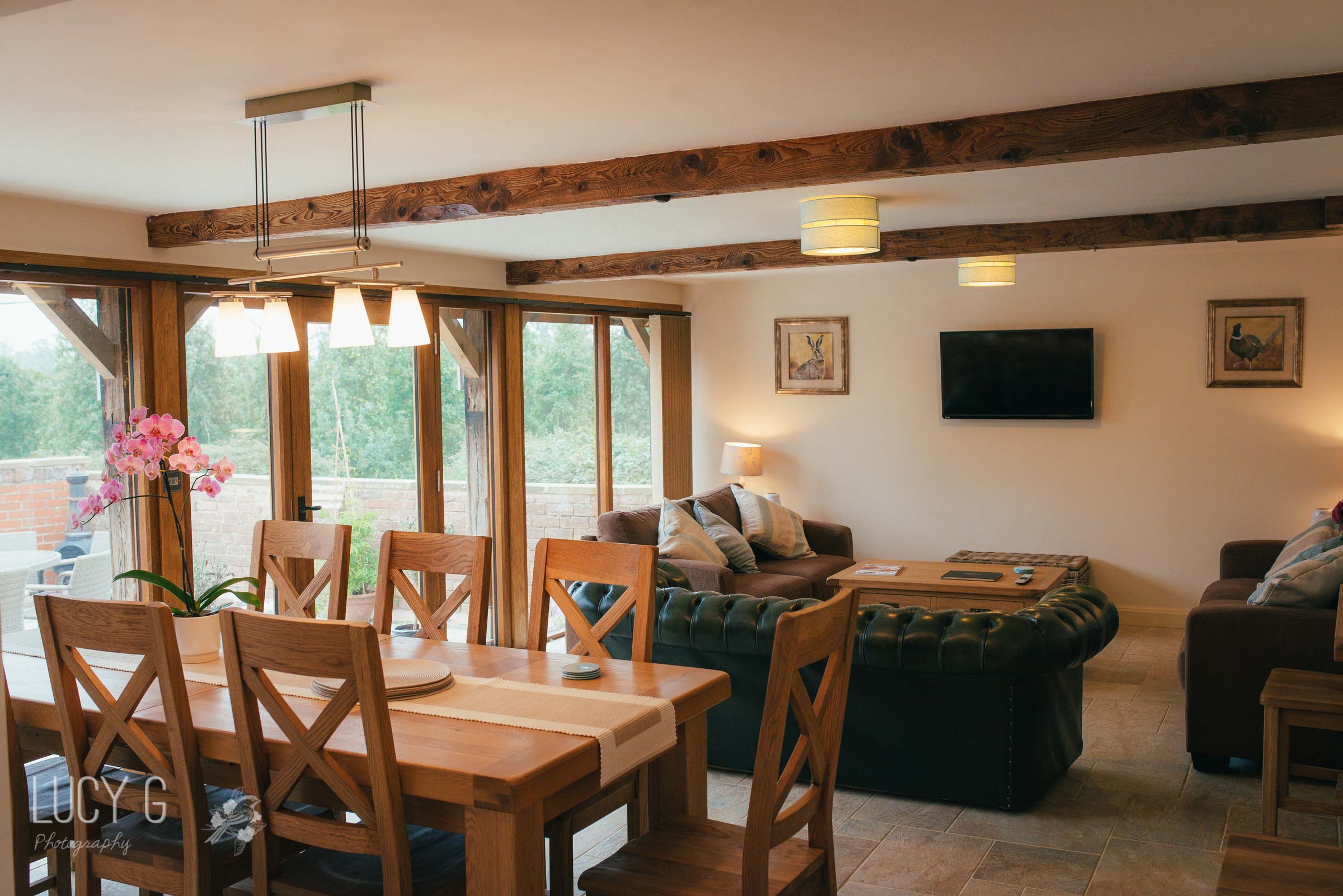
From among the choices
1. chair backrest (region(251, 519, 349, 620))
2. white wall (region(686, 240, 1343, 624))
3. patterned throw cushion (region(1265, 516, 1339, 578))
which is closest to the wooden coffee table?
patterned throw cushion (region(1265, 516, 1339, 578))

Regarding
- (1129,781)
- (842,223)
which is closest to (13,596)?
(842,223)

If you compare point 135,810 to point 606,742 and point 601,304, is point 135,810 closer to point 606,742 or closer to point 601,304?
point 606,742

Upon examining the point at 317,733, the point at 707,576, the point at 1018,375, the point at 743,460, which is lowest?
Answer: the point at 707,576

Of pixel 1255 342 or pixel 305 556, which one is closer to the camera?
pixel 305 556

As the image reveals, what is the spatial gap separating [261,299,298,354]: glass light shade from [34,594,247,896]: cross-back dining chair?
3.73 ft

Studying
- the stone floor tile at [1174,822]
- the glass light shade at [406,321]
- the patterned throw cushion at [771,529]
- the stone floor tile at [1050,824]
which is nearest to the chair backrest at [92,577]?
the glass light shade at [406,321]

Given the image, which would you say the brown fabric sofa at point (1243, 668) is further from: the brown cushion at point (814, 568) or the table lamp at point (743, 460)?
the table lamp at point (743, 460)

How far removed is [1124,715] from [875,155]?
3.18 meters

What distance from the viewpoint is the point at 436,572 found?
344 cm

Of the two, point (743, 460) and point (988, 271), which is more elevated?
point (988, 271)

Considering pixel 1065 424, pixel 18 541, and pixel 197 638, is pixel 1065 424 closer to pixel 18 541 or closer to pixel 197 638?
pixel 197 638

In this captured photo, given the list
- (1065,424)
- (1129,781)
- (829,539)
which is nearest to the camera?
(1129,781)

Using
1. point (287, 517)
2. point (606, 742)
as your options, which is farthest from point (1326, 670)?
point (287, 517)

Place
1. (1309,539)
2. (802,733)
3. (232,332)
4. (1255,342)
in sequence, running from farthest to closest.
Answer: (1255,342), (1309,539), (232,332), (802,733)
